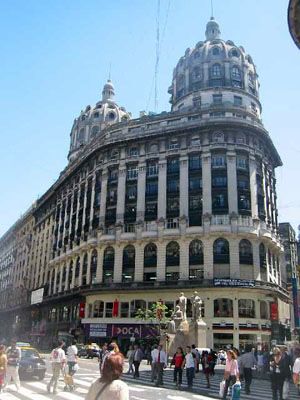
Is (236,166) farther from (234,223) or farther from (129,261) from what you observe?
(129,261)

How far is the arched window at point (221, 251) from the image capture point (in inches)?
1925

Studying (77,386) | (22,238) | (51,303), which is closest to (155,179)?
(51,303)

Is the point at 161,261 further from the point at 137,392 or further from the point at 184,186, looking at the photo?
the point at 137,392

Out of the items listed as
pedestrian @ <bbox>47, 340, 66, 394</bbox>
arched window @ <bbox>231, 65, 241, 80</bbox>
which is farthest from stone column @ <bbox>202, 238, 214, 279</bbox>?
pedestrian @ <bbox>47, 340, 66, 394</bbox>

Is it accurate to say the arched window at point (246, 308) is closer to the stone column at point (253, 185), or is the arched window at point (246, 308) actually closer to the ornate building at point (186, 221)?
the ornate building at point (186, 221)

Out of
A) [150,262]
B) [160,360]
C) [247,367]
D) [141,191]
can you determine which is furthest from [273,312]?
[247,367]

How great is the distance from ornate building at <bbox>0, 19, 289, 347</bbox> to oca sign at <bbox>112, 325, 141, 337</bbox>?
0.39 feet

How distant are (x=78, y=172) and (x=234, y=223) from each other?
99.4 ft

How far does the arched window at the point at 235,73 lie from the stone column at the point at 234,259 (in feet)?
96.1

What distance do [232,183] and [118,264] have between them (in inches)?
701

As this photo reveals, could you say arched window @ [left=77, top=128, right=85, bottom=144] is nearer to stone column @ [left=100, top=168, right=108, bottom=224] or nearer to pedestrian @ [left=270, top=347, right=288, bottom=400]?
stone column @ [left=100, top=168, right=108, bottom=224]

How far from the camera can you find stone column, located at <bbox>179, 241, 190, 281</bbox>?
49469mm

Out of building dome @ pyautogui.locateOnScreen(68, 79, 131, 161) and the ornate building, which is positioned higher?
building dome @ pyautogui.locateOnScreen(68, 79, 131, 161)

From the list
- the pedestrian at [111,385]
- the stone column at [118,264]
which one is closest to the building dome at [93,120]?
the stone column at [118,264]
